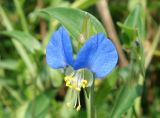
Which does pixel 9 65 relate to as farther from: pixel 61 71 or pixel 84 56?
pixel 84 56

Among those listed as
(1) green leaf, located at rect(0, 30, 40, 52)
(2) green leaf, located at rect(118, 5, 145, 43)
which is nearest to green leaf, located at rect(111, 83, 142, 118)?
(2) green leaf, located at rect(118, 5, 145, 43)

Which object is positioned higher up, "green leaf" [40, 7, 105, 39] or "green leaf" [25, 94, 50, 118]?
"green leaf" [40, 7, 105, 39]

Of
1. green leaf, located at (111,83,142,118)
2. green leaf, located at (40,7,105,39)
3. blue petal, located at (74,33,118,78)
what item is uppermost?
green leaf, located at (40,7,105,39)

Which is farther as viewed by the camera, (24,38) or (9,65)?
(9,65)

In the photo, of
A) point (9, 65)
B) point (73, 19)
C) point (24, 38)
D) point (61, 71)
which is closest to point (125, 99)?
point (61, 71)

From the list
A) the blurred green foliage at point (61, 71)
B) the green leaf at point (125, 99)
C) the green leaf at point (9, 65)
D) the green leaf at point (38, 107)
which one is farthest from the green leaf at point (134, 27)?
the green leaf at point (9, 65)

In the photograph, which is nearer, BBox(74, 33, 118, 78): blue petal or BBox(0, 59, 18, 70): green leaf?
BBox(74, 33, 118, 78): blue petal

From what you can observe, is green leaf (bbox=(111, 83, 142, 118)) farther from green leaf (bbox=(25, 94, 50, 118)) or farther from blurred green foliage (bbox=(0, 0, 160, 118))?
green leaf (bbox=(25, 94, 50, 118))
